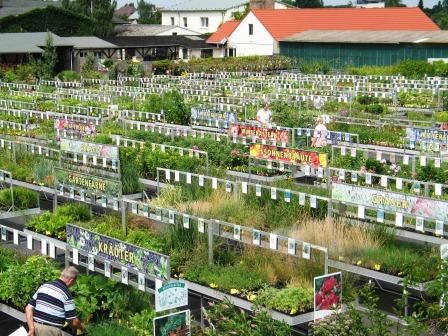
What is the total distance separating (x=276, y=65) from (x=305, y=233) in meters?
48.0

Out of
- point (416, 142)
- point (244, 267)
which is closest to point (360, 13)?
point (416, 142)

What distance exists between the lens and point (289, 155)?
15.5 meters

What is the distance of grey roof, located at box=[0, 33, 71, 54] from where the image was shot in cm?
5478

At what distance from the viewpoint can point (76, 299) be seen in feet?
30.8

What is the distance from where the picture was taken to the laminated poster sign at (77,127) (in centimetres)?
1938

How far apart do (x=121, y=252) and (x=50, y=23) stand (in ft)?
210

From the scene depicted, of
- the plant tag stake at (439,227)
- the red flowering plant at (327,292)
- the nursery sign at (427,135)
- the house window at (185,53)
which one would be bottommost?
the red flowering plant at (327,292)

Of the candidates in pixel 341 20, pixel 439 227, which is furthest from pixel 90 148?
pixel 341 20

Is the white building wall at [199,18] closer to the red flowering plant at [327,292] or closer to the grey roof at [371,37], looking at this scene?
the grey roof at [371,37]

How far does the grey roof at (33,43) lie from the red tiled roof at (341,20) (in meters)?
14.0

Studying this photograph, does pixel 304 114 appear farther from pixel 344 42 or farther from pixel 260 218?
pixel 344 42

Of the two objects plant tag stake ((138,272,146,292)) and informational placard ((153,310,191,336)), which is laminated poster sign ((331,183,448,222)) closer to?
plant tag stake ((138,272,146,292))

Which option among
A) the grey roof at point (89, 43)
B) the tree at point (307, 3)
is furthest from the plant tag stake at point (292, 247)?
the tree at point (307, 3)

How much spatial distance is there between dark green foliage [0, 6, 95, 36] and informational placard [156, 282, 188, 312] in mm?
61884
